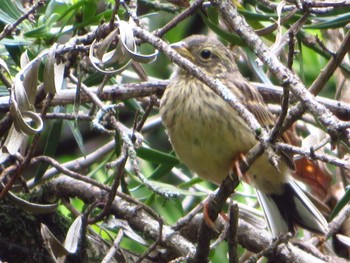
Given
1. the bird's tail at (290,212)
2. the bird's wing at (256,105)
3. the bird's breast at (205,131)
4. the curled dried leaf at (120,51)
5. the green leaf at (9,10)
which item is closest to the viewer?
the curled dried leaf at (120,51)

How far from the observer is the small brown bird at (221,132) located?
4.17 metres

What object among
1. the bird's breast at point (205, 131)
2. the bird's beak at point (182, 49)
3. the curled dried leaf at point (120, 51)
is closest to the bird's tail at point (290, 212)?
the bird's breast at point (205, 131)

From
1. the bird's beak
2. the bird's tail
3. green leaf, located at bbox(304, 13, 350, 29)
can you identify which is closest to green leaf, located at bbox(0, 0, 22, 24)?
the bird's beak

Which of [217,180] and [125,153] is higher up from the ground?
[125,153]

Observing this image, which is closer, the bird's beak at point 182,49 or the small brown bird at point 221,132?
the small brown bird at point 221,132

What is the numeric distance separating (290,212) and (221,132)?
0.88 metres

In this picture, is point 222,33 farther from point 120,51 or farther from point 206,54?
point 120,51

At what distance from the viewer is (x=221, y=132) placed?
13.7 feet

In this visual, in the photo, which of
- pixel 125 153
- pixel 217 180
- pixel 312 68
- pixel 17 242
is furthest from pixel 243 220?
pixel 312 68

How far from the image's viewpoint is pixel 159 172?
4500 mm

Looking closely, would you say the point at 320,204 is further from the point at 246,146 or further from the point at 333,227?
the point at 246,146

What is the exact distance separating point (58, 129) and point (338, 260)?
4.90ft

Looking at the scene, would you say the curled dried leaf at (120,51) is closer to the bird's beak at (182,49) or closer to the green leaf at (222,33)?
the green leaf at (222,33)

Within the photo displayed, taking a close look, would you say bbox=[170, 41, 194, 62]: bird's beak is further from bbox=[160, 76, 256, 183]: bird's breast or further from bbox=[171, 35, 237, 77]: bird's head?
bbox=[160, 76, 256, 183]: bird's breast
